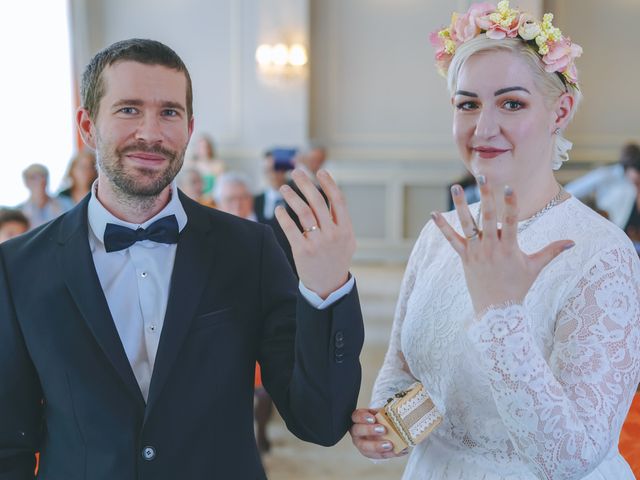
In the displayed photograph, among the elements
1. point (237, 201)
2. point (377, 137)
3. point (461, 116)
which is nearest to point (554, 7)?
point (377, 137)

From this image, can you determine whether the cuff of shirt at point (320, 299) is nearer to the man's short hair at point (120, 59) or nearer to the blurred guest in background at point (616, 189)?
the man's short hair at point (120, 59)

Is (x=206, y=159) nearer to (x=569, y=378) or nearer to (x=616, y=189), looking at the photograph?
(x=616, y=189)

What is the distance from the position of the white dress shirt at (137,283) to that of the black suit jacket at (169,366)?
4cm

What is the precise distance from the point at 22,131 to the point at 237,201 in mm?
4156

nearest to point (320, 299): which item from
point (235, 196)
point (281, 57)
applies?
point (235, 196)

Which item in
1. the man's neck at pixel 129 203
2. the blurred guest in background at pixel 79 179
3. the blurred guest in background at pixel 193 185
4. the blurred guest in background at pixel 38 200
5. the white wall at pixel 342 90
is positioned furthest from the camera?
the white wall at pixel 342 90

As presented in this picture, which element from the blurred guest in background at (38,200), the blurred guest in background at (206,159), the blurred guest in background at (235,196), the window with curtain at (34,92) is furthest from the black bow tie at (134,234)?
the blurred guest in background at (206,159)

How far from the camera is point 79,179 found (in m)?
5.52

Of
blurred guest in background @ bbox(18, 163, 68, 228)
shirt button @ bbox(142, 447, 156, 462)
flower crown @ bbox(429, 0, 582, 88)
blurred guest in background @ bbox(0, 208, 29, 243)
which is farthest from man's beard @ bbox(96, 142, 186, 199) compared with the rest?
blurred guest in background @ bbox(18, 163, 68, 228)

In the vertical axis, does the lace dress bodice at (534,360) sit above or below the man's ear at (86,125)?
below

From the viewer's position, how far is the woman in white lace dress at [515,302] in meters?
1.21

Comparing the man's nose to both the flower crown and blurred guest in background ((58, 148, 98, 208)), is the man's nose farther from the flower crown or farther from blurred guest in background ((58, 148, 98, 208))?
blurred guest in background ((58, 148, 98, 208))

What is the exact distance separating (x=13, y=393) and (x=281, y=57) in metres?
8.05

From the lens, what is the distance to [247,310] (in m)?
1.39
